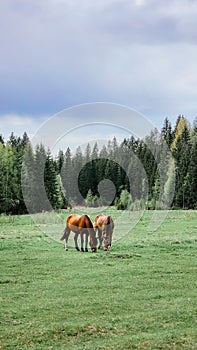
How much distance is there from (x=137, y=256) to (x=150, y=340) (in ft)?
29.2

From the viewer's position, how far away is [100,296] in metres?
11.6

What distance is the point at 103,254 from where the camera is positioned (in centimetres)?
1794

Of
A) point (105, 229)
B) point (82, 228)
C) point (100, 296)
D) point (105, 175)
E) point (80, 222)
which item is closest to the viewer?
point (100, 296)

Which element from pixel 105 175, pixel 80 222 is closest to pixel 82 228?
pixel 80 222

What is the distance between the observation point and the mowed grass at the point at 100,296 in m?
8.56

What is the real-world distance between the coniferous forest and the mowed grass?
22.9 ft

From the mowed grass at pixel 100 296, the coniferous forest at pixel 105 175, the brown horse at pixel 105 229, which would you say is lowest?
the mowed grass at pixel 100 296

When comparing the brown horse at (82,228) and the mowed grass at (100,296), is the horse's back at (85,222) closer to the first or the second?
the brown horse at (82,228)

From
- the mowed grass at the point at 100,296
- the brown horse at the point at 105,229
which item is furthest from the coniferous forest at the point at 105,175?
the mowed grass at the point at 100,296

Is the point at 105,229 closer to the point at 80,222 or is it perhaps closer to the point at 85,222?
the point at 85,222

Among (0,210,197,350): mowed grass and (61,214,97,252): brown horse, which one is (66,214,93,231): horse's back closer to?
(61,214,97,252): brown horse

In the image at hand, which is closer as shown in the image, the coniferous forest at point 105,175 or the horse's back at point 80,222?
the horse's back at point 80,222

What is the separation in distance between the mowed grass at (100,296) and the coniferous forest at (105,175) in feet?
22.9

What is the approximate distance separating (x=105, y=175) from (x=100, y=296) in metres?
17.3
